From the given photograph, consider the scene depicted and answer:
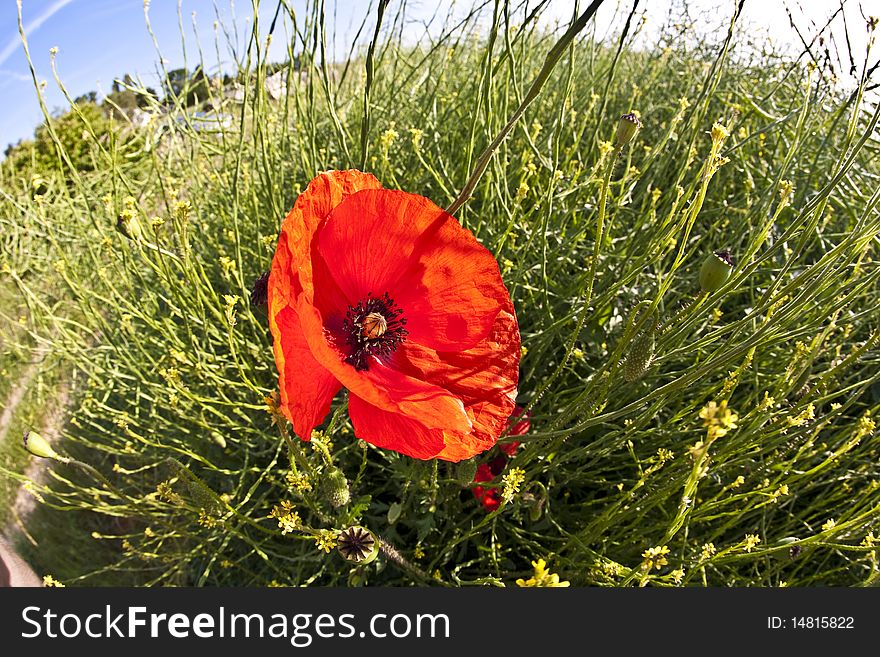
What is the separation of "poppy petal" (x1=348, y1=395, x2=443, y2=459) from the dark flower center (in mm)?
138

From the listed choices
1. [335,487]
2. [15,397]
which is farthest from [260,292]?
[15,397]

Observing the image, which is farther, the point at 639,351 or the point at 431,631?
the point at 431,631

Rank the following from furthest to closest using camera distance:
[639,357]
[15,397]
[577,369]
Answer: [15,397] < [577,369] < [639,357]

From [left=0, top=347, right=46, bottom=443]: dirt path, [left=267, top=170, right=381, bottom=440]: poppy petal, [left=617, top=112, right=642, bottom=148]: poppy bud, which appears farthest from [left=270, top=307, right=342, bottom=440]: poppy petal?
[left=0, top=347, right=46, bottom=443]: dirt path

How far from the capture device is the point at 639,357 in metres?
0.72

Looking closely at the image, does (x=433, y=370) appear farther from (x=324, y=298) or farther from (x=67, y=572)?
(x=67, y=572)

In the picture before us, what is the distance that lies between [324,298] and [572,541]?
1.79 feet

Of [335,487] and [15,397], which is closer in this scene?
[335,487]

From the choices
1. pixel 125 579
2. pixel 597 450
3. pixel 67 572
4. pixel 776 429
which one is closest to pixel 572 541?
pixel 597 450

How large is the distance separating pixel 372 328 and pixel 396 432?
0.60 feet

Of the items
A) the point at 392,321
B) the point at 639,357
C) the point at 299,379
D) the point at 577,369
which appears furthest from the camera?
the point at 577,369

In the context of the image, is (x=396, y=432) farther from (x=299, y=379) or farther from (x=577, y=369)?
(x=577, y=369)

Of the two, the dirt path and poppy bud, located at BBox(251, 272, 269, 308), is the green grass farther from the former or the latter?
the dirt path

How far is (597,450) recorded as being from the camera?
1.04 metres
